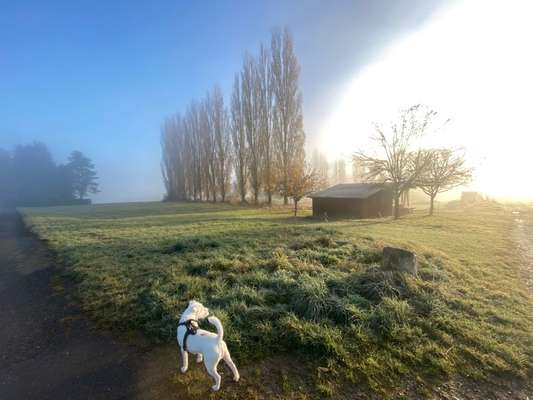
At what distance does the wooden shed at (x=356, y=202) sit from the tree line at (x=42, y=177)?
4782 centimetres

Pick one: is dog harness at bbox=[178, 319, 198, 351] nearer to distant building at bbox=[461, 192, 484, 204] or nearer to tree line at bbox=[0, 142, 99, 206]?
distant building at bbox=[461, 192, 484, 204]

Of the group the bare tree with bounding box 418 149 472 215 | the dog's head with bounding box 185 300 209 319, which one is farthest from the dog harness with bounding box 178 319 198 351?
the bare tree with bounding box 418 149 472 215

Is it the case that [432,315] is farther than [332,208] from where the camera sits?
No

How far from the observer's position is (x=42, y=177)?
162ft

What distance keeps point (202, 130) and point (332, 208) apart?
884 inches

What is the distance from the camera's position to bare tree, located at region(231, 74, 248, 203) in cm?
2856

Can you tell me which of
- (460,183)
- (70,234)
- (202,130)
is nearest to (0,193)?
(202,130)

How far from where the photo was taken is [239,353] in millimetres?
2834

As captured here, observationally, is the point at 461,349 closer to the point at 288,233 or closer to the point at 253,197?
the point at 288,233

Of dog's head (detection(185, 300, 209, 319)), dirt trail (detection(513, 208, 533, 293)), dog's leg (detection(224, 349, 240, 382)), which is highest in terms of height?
dog's head (detection(185, 300, 209, 319))

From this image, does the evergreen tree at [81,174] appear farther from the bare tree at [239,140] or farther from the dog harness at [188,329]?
the dog harness at [188,329]

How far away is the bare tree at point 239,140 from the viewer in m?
28.6

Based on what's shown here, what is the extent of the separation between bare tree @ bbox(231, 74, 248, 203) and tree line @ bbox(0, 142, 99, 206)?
3680 cm

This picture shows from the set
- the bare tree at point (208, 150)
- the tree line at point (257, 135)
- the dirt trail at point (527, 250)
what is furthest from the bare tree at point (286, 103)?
the dirt trail at point (527, 250)
